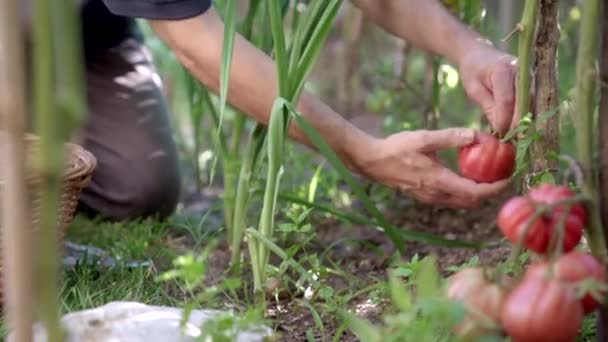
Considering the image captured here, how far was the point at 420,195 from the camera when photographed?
191cm

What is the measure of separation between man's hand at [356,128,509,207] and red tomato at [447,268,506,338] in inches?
19.2

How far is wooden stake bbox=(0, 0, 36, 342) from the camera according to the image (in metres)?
1.09

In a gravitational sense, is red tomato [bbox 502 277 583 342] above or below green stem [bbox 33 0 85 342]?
below

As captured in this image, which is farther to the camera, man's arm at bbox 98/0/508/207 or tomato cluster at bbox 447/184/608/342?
man's arm at bbox 98/0/508/207

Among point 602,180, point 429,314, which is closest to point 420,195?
point 602,180

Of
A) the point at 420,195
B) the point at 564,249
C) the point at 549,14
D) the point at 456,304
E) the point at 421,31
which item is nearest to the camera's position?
the point at 456,304

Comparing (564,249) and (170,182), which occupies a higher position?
(564,249)

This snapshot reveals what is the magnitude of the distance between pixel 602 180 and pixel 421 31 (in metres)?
0.80

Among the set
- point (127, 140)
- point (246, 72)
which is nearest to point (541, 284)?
point (246, 72)

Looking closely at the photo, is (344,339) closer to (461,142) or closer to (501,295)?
(461,142)

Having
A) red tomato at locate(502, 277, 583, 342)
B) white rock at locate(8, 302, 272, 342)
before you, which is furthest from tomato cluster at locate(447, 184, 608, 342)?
white rock at locate(8, 302, 272, 342)

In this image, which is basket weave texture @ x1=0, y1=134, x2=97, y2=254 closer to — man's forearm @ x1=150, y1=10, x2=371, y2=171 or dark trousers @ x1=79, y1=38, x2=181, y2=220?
man's forearm @ x1=150, y1=10, x2=371, y2=171

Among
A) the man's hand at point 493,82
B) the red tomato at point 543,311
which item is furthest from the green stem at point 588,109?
the man's hand at point 493,82

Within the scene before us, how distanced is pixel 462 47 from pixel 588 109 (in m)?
0.67
